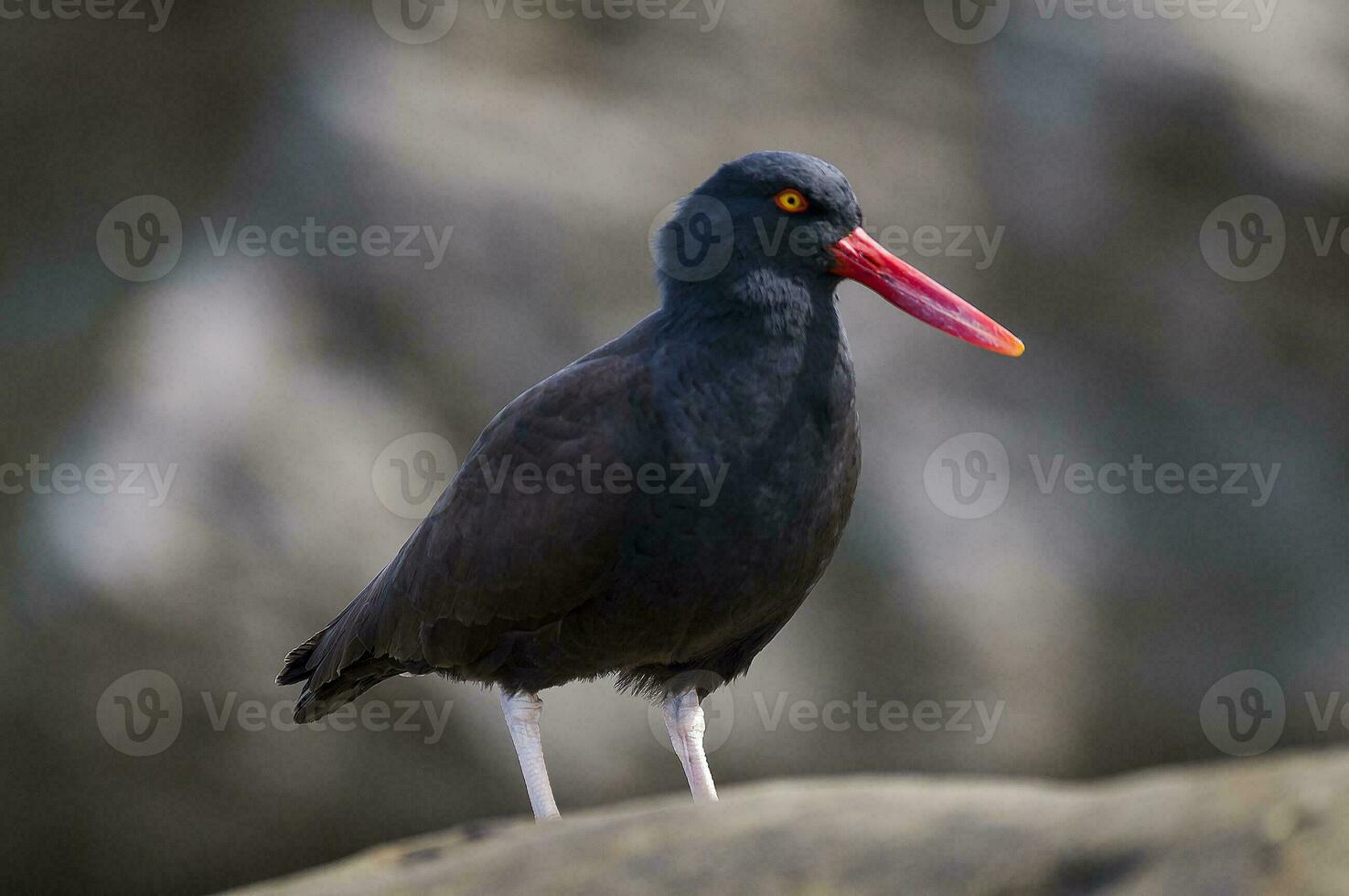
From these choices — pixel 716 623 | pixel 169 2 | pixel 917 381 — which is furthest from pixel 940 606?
pixel 169 2

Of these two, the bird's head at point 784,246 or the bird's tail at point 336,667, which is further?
the bird's tail at point 336,667

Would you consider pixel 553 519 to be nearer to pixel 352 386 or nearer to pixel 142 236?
pixel 352 386

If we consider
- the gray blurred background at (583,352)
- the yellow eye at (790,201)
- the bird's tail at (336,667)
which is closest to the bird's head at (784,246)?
the yellow eye at (790,201)

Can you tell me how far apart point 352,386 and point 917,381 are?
9.61 ft

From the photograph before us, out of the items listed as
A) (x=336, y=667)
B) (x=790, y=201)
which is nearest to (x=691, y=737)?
(x=336, y=667)

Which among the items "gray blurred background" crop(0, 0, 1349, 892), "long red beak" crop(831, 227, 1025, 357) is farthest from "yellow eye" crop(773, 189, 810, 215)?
"gray blurred background" crop(0, 0, 1349, 892)

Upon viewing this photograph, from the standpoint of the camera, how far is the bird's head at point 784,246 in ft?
12.7

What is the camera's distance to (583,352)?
7.18 metres

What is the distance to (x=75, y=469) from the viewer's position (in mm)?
6551

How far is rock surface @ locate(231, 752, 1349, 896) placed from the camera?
1992 millimetres

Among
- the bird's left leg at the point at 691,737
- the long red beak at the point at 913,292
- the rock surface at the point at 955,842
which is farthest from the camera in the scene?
the bird's left leg at the point at 691,737

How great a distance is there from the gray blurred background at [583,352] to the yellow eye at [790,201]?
3.42m

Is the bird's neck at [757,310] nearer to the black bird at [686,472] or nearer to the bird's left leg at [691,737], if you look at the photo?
the black bird at [686,472]

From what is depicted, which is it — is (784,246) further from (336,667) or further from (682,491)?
(336,667)
